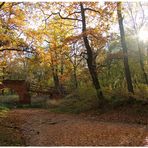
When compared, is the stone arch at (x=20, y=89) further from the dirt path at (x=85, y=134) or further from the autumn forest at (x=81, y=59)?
the dirt path at (x=85, y=134)

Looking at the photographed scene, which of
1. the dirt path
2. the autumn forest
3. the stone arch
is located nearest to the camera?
the dirt path

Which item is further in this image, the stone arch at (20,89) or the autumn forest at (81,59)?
the stone arch at (20,89)

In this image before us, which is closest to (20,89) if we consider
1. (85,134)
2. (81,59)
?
(81,59)

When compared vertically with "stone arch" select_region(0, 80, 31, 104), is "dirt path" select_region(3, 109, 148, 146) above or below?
below

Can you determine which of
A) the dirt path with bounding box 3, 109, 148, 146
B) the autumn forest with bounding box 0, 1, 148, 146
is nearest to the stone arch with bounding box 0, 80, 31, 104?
the autumn forest with bounding box 0, 1, 148, 146

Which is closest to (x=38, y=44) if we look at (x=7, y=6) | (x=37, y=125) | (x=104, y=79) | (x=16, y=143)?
(x=7, y=6)

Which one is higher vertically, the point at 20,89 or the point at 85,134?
the point at 20,89

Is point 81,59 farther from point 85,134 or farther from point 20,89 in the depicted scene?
point 20,89

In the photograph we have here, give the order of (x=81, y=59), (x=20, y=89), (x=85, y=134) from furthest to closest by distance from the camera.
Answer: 1. (x=20, y=89)
2. (x=81, y=59)
3. (x=85, y=134)

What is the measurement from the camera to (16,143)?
7418mm

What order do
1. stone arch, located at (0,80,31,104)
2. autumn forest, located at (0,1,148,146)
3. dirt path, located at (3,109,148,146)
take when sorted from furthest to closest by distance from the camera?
stone arch, located at (0,80,31,104), autumn forest, located at (0,1,148,146), dirt path, located at (3,109,148,146)

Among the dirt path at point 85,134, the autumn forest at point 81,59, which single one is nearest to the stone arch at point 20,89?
the autumn forest at point 81,59

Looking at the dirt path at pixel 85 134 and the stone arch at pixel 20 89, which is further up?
the stone arch at pixel 20 89

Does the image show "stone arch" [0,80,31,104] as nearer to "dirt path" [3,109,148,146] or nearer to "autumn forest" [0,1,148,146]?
"autumn forest" [0,1,148,146]
